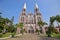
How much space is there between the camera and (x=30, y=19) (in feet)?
116

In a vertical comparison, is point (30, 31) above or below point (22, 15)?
below

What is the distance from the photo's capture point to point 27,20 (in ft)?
115

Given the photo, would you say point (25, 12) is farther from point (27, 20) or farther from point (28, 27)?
point (28, 27)

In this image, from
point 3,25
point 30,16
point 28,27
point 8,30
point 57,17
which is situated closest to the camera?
point 57,17

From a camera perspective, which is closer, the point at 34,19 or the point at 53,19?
the point at 53,19

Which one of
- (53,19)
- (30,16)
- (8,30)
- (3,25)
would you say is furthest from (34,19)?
(53,19)

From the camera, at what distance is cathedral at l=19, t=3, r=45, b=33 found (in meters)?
33.5

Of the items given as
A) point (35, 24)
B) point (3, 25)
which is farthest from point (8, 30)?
point (35, 24)

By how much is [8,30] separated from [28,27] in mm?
6609

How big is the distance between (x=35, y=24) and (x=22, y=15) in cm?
560

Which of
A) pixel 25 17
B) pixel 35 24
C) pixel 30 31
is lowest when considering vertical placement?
pixel 30 31

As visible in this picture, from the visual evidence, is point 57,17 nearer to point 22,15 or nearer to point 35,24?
point 35,24

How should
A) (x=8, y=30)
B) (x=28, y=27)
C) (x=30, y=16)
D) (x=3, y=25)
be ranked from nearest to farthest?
(x=3, y=25) → (x=8, y=30) → (x=28, y=27) → (x=30, y=16)

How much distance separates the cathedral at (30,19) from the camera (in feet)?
110
